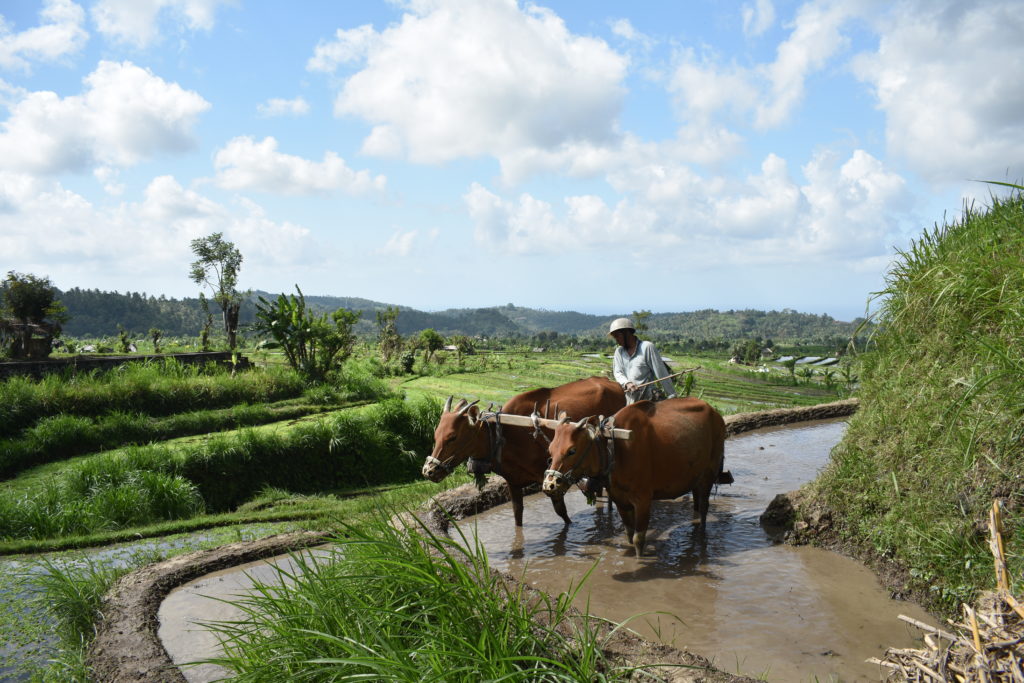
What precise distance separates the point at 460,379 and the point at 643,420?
19.2 meters

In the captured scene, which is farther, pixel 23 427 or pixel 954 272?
pixel 23 427

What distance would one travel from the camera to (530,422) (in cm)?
543

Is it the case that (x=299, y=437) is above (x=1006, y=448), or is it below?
below

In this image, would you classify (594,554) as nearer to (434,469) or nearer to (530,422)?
(530,422)

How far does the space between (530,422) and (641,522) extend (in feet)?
4.09

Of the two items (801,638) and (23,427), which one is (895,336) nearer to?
(801,638)

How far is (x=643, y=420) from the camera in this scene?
529 centimetres

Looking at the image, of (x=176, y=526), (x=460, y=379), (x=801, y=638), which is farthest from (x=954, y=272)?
(x=460, y=379)

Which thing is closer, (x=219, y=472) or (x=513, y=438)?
(x=513, y=438)

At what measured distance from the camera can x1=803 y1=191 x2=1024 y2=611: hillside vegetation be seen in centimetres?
390

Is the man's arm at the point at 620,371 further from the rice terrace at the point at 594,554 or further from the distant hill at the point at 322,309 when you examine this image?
the distant hill at the point at 322,309

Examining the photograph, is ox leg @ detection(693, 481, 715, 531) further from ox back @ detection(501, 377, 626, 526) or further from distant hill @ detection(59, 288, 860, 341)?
distant hill @ detection(59, 288, 860, 341)

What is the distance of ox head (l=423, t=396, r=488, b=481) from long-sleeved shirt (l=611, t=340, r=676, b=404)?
1842mm

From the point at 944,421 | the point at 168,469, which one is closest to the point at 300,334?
the point at 168,469
